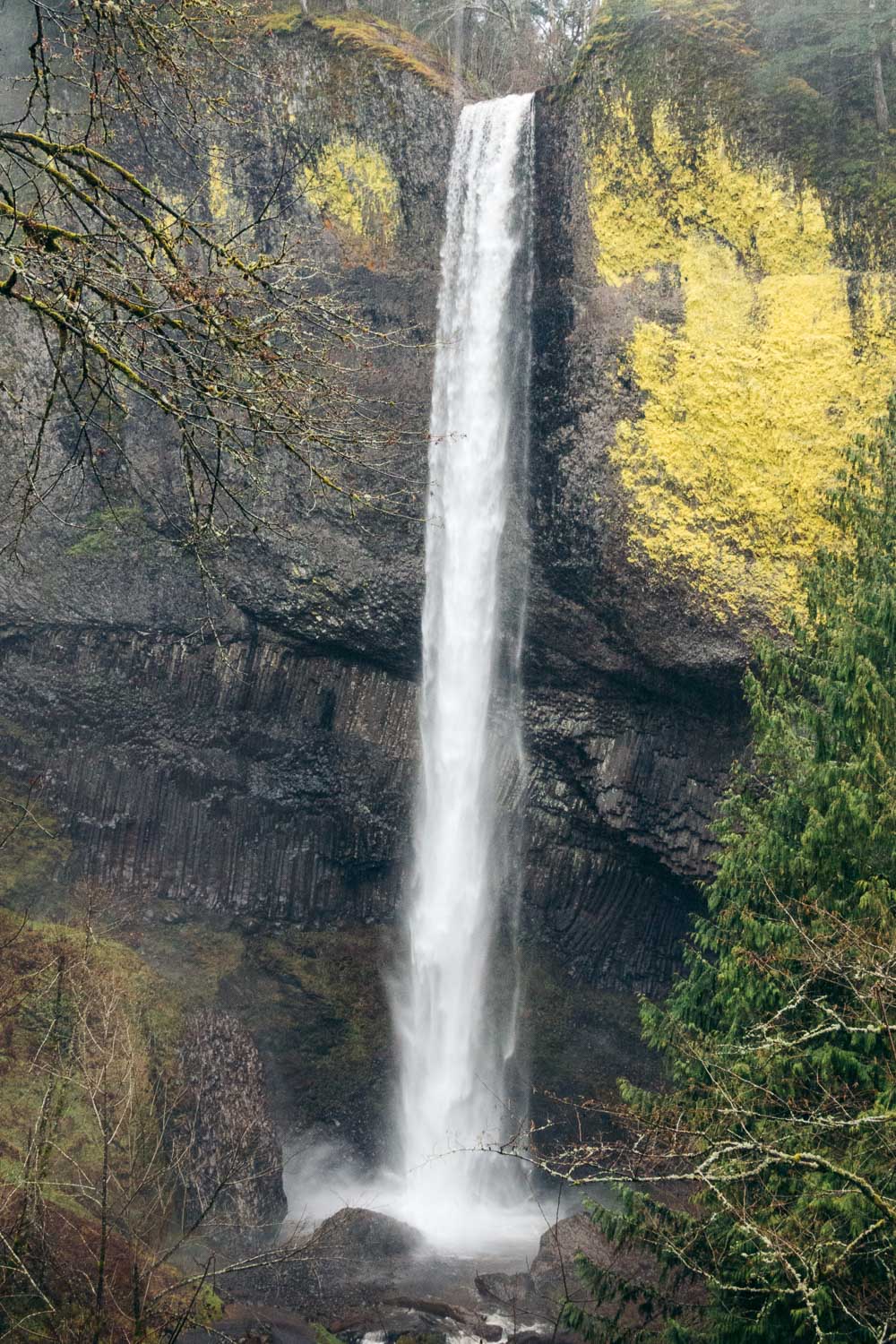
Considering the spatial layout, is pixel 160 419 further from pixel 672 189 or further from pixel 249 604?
pixel 672 189

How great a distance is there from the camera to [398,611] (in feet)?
57.7

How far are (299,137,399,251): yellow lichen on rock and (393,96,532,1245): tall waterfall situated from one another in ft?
3.17

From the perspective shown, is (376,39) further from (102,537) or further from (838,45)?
(102,537)

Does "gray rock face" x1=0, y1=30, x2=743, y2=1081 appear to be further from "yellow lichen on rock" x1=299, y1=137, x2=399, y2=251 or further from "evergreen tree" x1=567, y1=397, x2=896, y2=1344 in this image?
"evergreen tree" x1=567, y1=397, x2=896, y2=1344

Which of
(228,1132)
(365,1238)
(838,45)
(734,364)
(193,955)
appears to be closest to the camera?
(365,1238)

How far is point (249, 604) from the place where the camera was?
17797 millimetres

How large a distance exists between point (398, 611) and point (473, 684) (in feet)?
5.13

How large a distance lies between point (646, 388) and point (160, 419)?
24.1 ft

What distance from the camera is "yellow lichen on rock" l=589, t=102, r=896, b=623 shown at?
15414 mm

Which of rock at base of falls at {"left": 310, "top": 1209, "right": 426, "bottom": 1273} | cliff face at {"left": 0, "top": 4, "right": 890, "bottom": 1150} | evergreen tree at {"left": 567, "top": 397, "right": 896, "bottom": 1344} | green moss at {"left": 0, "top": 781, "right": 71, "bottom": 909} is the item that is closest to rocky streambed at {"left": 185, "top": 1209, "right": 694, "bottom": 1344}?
rock at base of falls at {"left": 310, "top": 1209, "right": 426, "bottom": 1273}

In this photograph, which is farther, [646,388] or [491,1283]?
[646,388]

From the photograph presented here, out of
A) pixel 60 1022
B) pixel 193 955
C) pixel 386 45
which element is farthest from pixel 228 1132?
pixel 386 45

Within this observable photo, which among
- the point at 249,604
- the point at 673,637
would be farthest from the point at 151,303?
the point at 249,604

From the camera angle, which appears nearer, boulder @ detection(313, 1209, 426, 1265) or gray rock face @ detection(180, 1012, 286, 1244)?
boulder @ detection(313, 1209, 426, 1265)
